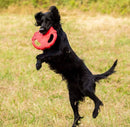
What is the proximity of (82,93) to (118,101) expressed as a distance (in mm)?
1395

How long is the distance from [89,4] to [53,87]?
1501 cm

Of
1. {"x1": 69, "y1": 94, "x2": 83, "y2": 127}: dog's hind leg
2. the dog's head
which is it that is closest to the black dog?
the dog's head

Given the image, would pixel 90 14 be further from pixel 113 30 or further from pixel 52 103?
pixel 52 103

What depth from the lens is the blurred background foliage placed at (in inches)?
717

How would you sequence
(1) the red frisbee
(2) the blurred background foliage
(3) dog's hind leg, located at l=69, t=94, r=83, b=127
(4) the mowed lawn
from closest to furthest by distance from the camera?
(1) the red frisbee, (3) dog's hind leg, located at l=69, t=94, r=83, b=127, (4) the mowed lawn, (2) the blurred background foliage

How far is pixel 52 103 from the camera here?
5117 millimetres

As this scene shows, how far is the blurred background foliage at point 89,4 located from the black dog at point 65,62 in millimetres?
14201

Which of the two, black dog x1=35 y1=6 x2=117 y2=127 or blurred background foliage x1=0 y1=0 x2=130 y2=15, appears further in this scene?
→ blurred background foliage x1=0 y1=0 x2=130 y2=15

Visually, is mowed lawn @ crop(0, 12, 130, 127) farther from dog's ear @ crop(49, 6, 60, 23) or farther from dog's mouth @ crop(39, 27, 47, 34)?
dog's mouth @ crop(39, 27, 47, 34)

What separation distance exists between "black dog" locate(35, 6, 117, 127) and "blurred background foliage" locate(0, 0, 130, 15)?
559 inches

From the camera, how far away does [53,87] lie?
5.98m

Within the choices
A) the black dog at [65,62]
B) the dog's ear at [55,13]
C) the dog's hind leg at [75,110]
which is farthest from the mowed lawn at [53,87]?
the dog's ear at [55,13]

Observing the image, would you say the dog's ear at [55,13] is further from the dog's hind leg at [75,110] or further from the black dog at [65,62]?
the dog's hind leg at [75,110]

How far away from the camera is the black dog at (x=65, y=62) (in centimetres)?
399
